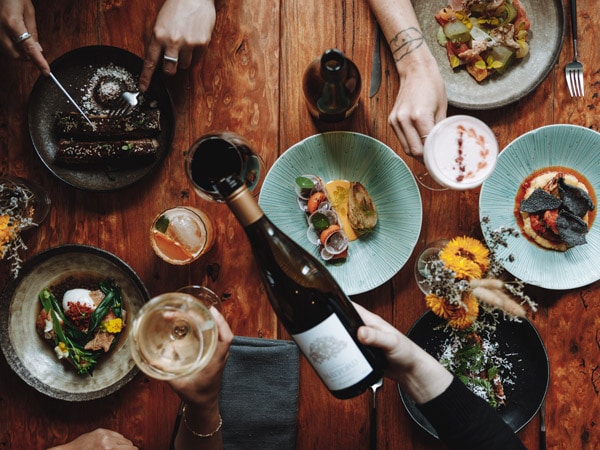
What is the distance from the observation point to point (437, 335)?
4.59 feet

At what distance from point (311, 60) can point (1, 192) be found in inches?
35.5

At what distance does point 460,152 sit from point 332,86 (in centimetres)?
34

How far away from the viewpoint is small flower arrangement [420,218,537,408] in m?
1.27

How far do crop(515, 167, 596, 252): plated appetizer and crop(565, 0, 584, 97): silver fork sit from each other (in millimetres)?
216

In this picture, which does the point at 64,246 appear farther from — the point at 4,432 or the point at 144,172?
the point at 4,432

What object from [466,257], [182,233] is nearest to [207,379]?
[182,233]

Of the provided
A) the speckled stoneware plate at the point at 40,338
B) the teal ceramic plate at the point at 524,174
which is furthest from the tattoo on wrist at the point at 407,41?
the speckled stoneware plate at the point at 40,338

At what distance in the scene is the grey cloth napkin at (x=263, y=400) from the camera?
1393mm

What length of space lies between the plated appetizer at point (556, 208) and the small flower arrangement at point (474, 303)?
2.7 inches

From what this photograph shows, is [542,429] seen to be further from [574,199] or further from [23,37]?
[23,37]

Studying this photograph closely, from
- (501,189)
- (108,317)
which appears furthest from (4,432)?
(501,189)

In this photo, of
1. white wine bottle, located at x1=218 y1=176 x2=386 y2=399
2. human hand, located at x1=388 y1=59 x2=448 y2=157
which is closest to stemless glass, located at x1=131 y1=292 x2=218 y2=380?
white wine bottle, located at x1=218 y1=176 x2=386 y2=399

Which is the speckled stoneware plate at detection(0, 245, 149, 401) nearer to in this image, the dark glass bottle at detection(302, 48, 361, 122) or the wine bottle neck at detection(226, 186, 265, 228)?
the wine bottle neck at detection(226, 186, 265, 228)

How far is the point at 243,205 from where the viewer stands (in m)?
0.96
